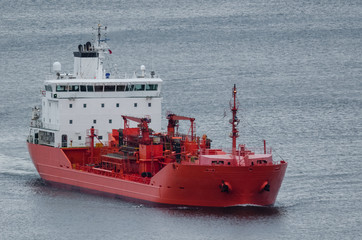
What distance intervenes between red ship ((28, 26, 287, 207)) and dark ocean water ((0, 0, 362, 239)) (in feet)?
2.62

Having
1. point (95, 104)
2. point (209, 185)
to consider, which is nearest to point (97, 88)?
point (95, 104)

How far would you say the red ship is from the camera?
2138 inches

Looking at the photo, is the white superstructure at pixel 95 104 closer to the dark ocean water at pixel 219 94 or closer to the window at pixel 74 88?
the window at pixel 74 88

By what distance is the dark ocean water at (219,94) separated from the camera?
54.0 metres

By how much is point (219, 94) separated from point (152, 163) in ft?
112

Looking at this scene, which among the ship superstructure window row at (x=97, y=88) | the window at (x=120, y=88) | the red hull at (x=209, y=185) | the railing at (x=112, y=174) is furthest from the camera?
the window at (x=120, y=88)

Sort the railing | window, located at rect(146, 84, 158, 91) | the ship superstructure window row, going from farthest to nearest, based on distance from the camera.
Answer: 1. window, located at rect(146, 84, 158, 91)
2. the ship superstructure window row
3. the railing

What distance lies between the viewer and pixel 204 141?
58.8 m

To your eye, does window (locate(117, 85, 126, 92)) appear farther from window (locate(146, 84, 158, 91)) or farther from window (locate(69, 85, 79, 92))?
window (locate(69, 85, 79, 92))

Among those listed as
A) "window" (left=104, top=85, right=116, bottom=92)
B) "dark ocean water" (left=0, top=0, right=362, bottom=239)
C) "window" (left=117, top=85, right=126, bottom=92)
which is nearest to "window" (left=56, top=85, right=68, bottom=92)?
"window" (left=104, top=85, right=116, bottom=92)

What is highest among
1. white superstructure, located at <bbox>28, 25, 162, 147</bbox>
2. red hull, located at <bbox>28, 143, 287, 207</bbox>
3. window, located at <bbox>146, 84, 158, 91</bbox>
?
window, located at <bbox>146, 84, 158, 91</bbox>

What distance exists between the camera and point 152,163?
193 feet

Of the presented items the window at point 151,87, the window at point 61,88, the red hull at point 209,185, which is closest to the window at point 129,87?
the window at point 151,87

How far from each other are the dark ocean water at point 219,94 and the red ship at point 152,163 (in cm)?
80
